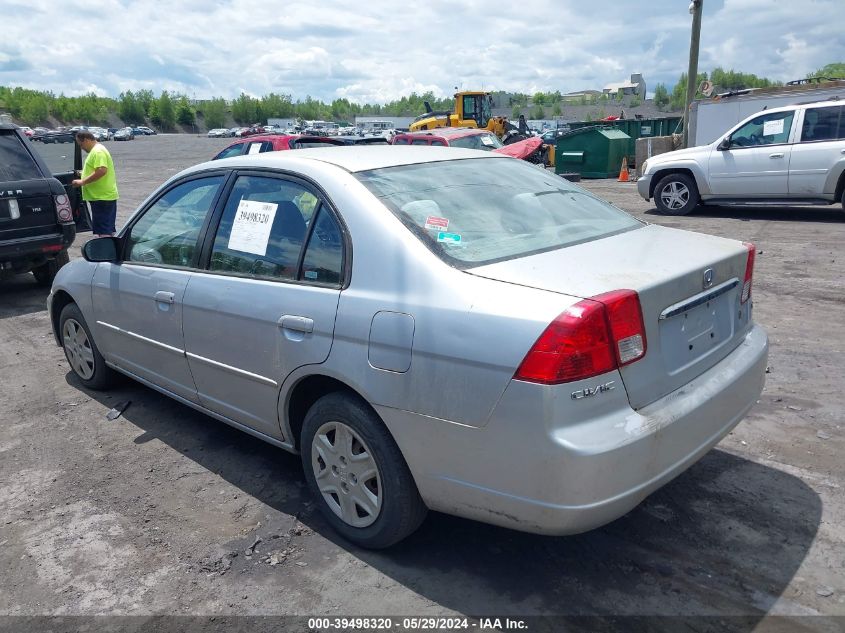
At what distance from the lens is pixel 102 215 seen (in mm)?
9367

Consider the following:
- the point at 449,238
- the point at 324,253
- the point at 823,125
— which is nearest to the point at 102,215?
the point at 324,253

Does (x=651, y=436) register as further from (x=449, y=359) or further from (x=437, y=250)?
(x=437, y=250)

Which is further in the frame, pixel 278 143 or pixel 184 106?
pixel 184 106

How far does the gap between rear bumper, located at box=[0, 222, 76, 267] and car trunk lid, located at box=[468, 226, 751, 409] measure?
687cm

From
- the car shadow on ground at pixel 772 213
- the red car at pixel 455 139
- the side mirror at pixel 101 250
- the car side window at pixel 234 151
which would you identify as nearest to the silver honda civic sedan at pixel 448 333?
the side mirror at pixel 101 250

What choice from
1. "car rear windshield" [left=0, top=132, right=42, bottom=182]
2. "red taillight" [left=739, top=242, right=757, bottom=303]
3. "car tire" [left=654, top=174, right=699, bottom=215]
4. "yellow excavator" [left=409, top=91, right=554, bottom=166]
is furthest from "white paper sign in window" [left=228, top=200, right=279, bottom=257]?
"yellow excavator" [left=409, top=91, right=554, bottom=166]

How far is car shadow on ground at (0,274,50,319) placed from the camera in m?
7.90

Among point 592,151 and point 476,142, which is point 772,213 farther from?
point 592,151

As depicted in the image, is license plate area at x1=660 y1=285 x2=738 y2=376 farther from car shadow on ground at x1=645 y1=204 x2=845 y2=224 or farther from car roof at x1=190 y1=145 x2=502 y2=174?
car shadow on ground at x1=645 y1=204 x2=845 y2=224

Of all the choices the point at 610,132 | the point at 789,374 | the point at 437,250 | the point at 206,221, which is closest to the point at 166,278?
the point at 206,221

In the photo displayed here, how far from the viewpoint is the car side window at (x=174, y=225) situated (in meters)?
3.98

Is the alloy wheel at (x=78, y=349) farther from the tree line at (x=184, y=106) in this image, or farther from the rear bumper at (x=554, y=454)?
the tree line at (x=184, y=106)

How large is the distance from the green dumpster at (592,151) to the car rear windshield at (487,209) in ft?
59.6

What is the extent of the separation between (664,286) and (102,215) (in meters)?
8.57
